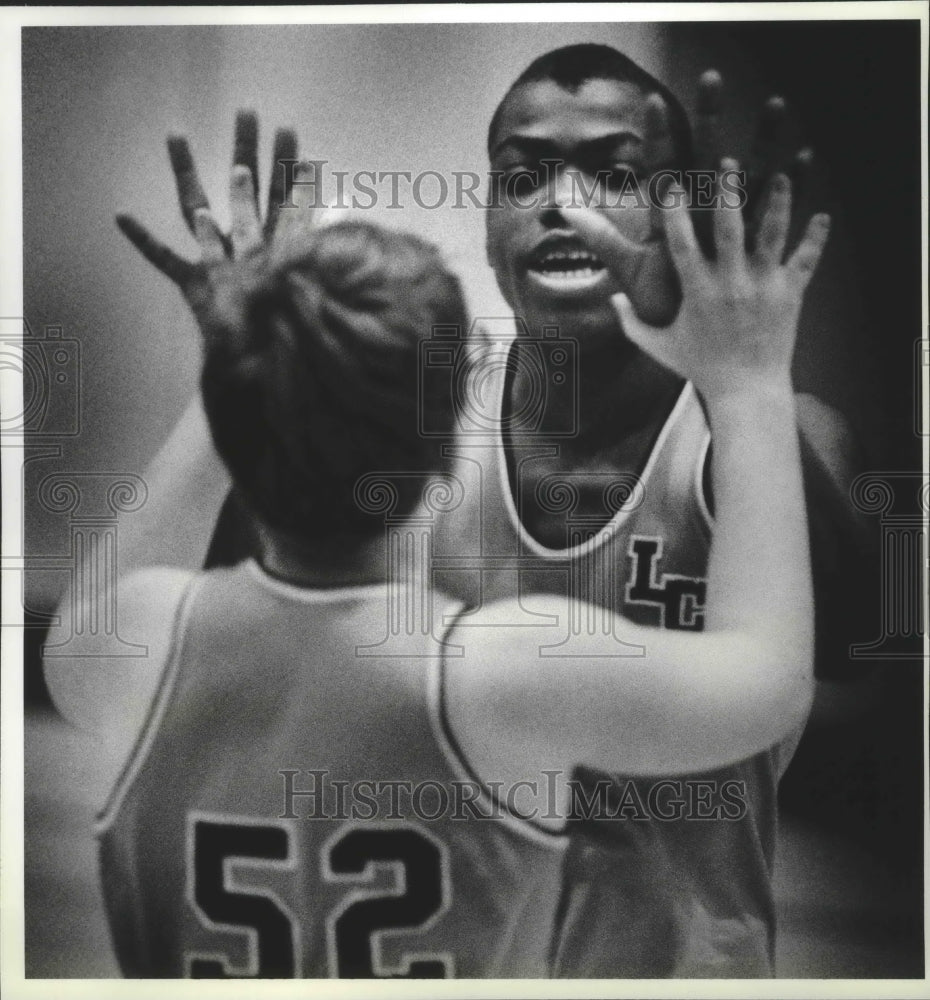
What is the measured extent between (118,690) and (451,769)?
68 cm

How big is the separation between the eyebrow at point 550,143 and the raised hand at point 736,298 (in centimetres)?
13

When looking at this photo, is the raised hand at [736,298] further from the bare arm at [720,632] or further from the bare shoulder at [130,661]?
the bare shoulder at [130,661]

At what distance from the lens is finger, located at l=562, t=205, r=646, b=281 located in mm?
2379

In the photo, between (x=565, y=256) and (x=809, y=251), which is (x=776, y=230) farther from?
(x=565, y=256)

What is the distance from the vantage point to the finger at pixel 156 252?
2.40 metres

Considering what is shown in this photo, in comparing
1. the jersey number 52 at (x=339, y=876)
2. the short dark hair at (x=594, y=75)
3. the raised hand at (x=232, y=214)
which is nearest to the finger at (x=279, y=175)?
the raised hand at (x=232, y=214)

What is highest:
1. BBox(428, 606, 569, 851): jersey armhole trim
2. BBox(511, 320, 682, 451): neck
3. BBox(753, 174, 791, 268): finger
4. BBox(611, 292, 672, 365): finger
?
BBox(753, 174, 791, 268): finger

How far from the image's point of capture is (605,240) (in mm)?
2381

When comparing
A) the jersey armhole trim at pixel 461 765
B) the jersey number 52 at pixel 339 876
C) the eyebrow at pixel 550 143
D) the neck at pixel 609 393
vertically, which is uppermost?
the eyebrow at pixel 550 143

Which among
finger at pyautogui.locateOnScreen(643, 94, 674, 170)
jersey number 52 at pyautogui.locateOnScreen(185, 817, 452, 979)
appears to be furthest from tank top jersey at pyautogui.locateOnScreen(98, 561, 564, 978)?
finger at pyautogui.locateOnScreen(643, 94, 674, 170)

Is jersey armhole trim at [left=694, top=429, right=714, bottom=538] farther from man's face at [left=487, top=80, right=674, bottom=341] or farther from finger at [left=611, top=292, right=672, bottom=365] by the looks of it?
man's face at [left=487, top=80, right=674, bottom=341]

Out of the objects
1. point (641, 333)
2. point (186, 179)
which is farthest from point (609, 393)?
point (186, 179)

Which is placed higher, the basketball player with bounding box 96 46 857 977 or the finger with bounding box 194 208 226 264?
the finger with bounding box 194 208 226 264

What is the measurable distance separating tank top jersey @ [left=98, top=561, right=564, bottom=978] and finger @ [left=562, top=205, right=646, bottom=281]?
2.45 ft
